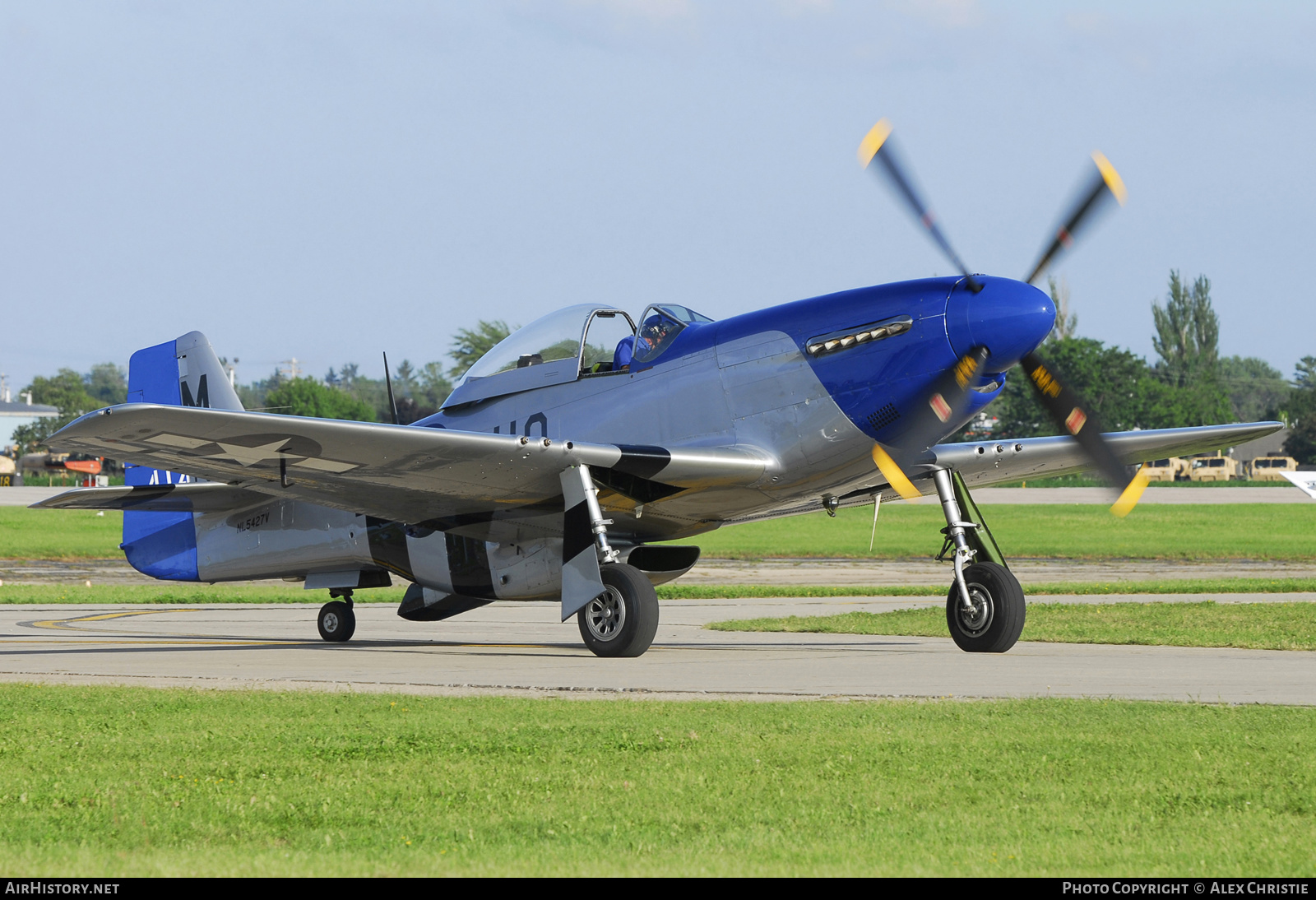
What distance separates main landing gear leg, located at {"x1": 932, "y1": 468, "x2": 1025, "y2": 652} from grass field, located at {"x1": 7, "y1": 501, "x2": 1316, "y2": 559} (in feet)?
82.0

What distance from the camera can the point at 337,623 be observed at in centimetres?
1556

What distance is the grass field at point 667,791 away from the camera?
169 inches

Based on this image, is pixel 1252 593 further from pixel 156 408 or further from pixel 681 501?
pixel 156 408

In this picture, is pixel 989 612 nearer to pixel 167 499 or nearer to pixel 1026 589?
pixel 167 499

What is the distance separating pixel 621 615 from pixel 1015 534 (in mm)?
35824

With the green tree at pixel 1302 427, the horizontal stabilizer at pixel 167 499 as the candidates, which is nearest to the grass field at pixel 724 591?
the horizontal stabilizer at pixel 167 499

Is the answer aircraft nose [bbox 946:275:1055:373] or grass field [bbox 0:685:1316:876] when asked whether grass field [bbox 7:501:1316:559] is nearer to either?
aircraft nose [bbox 946:275:1055:373]

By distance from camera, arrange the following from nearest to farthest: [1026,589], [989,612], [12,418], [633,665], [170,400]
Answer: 1. [633,665]
2. [989,612]
3. [170,400]
4. [1026,589]
5. [12,418]

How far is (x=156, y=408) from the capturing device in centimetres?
1009

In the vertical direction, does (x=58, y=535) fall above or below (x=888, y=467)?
above

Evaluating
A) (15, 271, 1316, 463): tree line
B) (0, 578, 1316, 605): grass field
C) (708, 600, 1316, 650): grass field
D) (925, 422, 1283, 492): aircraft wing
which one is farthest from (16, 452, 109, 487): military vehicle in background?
(925, 422, 1283, 492): aircraft wing

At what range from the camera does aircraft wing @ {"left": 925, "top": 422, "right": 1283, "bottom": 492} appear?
14.3 m

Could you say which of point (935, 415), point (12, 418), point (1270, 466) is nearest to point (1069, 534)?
point (935, 415)
